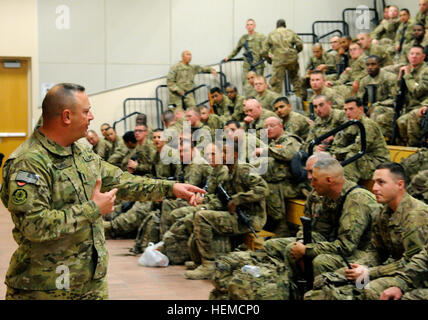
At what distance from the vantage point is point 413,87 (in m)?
8.33

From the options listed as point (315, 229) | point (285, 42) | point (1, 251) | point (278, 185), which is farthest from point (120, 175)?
point (285, 42)

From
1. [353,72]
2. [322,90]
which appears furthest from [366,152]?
[353,72]

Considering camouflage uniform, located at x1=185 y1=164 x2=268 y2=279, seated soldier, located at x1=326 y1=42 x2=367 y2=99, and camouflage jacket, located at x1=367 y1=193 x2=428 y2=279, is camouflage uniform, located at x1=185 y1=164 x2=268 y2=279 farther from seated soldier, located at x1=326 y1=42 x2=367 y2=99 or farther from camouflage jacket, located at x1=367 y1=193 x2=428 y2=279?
seated soldier, located at x1=326 y1=42 x2=367 y2=99

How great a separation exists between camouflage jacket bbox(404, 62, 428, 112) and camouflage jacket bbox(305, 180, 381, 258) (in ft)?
12.4

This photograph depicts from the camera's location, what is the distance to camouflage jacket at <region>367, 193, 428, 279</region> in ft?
13.5

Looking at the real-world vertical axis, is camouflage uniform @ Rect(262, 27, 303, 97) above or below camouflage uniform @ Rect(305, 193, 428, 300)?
above

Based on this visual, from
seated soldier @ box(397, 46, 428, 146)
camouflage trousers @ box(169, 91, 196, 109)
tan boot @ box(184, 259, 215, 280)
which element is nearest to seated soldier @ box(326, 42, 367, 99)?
seated soldier @ box(397, 46, 428, 146)

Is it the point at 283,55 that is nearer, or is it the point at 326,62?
the point at 283,55

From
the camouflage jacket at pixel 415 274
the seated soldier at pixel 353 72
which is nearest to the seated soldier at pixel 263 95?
the seated soldier at pixel 353 72

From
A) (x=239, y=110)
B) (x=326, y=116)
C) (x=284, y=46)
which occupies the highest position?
(x=284, y=46)

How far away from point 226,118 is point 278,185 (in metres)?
4.56

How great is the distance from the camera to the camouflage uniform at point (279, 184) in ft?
22.5

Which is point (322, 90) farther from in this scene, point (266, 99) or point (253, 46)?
point (253, 46)

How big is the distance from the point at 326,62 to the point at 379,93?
4228mm
